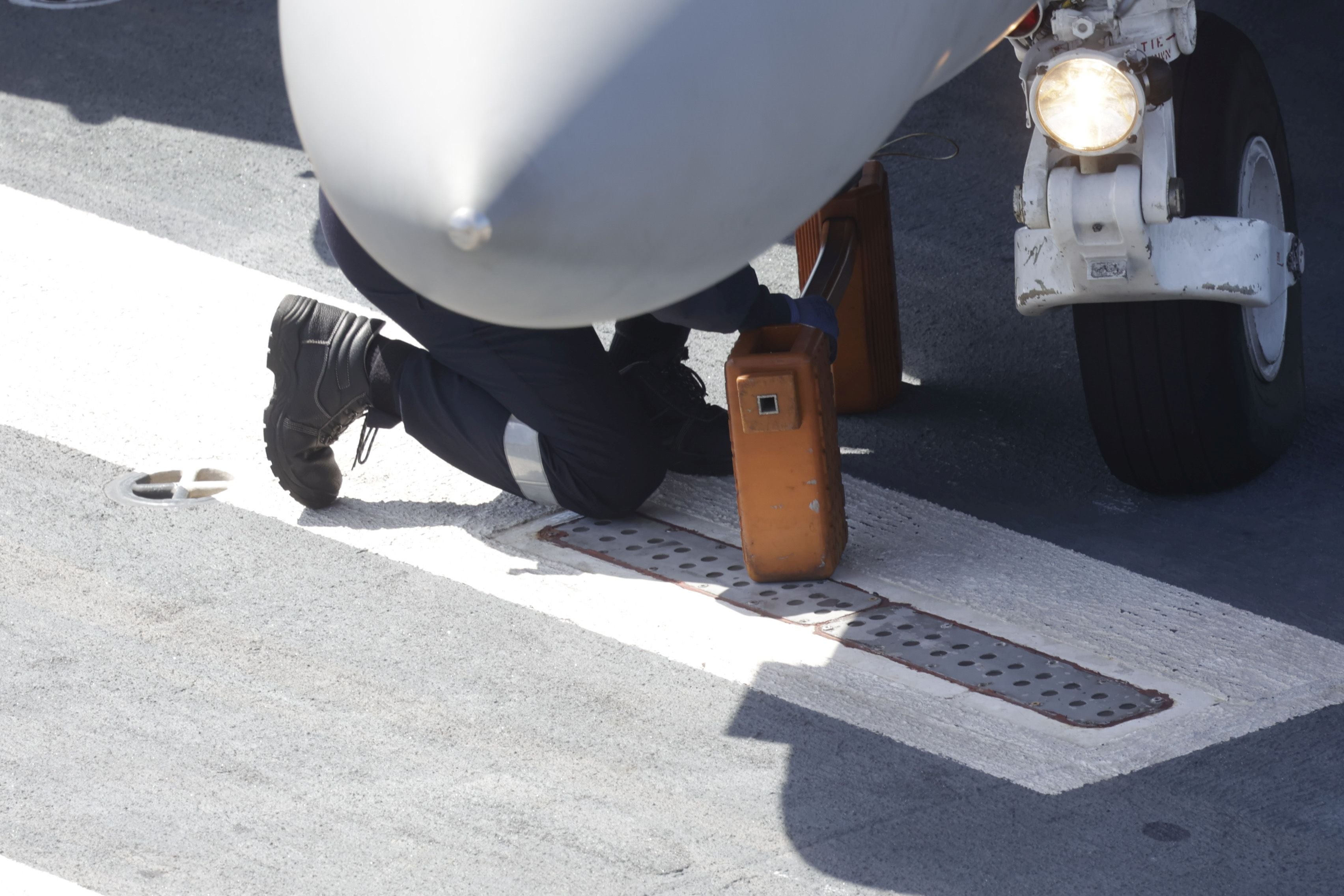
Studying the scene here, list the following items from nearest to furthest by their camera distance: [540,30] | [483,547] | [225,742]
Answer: [540,30] → [225,742] → [483,547]

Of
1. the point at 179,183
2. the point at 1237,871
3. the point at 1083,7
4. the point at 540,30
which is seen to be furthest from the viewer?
the point at 179,183

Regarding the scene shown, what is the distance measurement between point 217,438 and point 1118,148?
2105 mm

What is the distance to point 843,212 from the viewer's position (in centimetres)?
372

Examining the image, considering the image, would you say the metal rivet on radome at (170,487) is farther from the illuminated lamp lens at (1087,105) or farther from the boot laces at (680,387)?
the illuminated lamp lens at (1087,105)

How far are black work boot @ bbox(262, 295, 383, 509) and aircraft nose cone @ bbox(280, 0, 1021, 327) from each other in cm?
164

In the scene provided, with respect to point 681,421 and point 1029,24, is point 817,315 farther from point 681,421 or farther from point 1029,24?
point 1029,24

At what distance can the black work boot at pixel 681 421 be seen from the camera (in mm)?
3584

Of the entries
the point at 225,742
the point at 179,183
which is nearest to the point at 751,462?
the point at 225,742

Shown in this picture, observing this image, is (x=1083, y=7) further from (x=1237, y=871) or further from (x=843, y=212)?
(x=1237, y=871)

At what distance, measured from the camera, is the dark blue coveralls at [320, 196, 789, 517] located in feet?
10.6

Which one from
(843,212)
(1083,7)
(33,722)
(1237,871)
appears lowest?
(1237,871)

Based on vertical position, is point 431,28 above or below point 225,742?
above

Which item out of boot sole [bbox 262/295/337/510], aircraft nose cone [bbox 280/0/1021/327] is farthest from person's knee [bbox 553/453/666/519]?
aircraft nose cone [bbox 280/0/1021/327]

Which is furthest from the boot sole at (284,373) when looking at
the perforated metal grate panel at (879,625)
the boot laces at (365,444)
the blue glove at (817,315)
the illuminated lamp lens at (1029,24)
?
the illuminated lamp lens at (1029,24)
